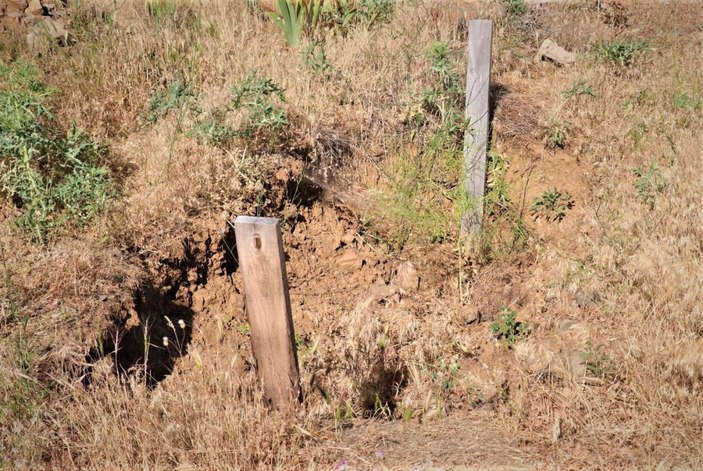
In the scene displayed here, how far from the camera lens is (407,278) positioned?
562 cm

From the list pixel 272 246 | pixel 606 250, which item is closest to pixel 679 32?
pixel 606 250

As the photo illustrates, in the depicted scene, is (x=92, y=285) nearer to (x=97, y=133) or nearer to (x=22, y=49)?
(x=97, y=133)

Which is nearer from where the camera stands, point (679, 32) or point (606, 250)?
point (606, 250)

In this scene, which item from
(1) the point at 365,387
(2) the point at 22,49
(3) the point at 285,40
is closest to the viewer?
(1) the point at 365,387

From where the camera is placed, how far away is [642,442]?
3660 mm

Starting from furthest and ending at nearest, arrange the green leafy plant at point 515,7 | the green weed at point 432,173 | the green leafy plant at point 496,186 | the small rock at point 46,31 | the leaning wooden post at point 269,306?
the green leafy plant at point 515,7 < the small rock at point 46,31 < the green leafy plant at point 496,186 < the green weed at point 432,173 < the leaning wooden post at point 269,306

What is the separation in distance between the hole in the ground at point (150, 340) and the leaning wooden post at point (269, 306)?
67cm

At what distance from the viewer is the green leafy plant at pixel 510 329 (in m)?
5.21

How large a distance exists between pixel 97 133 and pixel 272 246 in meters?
2.99

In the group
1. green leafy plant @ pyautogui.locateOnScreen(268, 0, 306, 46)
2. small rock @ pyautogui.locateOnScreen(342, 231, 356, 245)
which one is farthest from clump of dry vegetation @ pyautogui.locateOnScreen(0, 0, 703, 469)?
green leafy plant @ pyautogui.locateOnScreen(268, 0, 306, 46)

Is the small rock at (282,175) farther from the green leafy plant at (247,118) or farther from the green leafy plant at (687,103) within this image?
the green leafy plant at (687,103)

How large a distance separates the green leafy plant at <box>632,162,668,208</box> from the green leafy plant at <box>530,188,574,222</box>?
537 mm

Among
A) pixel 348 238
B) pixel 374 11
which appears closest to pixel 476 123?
pixel 348 238

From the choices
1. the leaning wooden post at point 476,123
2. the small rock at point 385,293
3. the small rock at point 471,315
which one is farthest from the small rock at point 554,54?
the small rock at point 385,293
